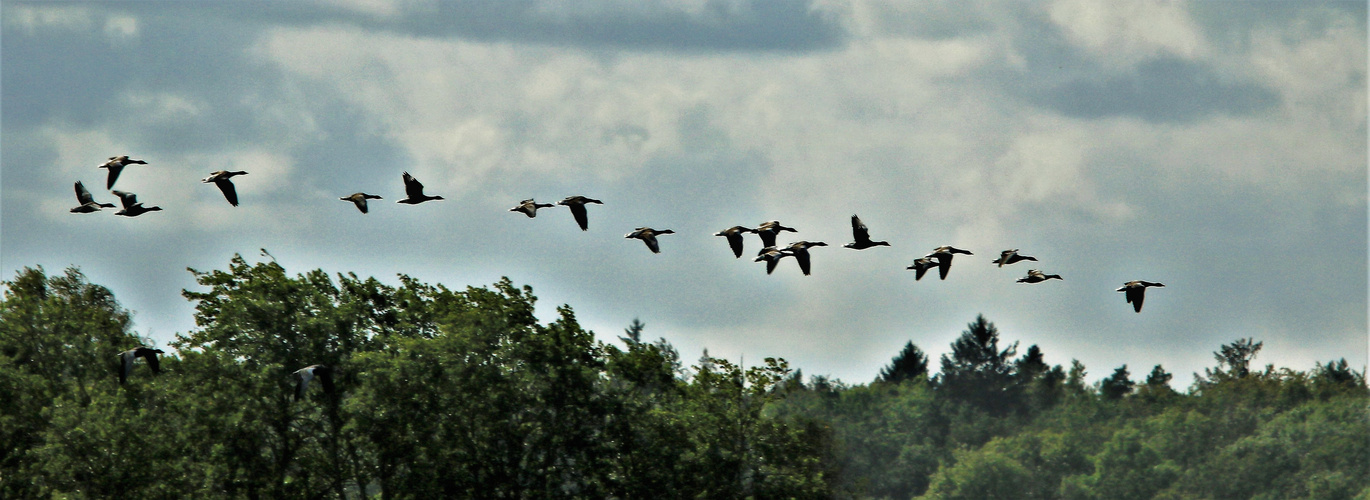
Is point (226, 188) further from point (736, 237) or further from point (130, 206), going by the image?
point (736, 237)

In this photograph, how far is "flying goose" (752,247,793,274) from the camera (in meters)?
41.3

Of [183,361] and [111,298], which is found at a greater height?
[111,298]

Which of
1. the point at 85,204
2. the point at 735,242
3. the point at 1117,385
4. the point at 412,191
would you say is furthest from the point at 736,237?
the point at 1117,385

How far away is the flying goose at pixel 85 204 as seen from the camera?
1597 inches

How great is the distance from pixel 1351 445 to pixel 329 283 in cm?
9927

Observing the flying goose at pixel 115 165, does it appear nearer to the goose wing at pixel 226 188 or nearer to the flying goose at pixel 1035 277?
the goose wing at pixel 226 188

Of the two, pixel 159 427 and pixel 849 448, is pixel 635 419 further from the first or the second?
pixel 849 448

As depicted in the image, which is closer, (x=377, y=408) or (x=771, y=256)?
(x=771, y=256)

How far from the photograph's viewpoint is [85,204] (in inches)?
1626

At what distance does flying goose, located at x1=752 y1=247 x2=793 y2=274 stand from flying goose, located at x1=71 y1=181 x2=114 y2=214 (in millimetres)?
14993

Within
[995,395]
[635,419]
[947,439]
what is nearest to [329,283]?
[635,419]

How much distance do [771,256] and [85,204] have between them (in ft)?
52.8

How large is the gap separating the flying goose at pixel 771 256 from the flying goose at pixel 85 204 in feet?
49.2

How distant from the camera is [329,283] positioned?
6234cm
